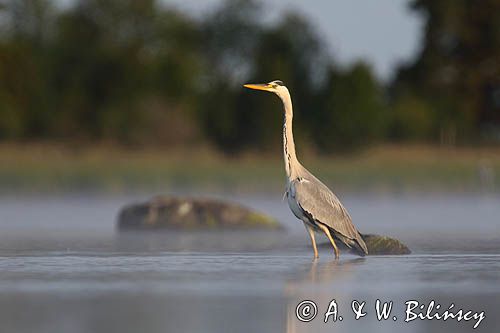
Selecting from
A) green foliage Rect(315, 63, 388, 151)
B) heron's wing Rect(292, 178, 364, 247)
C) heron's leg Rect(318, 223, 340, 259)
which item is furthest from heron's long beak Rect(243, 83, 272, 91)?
green foliage Rect(315, 63, 388, 151)

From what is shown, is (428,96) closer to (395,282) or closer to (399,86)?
(399,86)

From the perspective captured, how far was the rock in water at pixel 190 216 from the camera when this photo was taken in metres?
15.3

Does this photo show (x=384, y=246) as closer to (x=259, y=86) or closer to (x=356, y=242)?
(x=356, y=242)

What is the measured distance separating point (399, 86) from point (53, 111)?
1905 centimetres

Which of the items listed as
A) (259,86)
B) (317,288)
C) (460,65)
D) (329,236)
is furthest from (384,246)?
(460,65)

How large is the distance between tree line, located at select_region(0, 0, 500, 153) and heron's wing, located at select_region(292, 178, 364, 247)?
118 ft

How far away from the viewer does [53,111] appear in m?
59.2

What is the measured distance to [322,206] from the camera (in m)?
10.8

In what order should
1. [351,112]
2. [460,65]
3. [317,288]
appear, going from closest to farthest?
1. [317,288]
2. [351,112]
3. [460,65]

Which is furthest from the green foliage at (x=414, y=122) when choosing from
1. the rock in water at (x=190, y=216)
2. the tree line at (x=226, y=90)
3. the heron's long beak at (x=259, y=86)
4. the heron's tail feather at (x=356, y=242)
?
the heron's tail feather at (x=356, y=242)

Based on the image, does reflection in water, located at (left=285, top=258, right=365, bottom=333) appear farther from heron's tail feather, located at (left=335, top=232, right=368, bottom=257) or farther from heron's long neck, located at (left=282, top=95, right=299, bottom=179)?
heron's long neck, located at (left=282, top=95, right=299, bottom=179)

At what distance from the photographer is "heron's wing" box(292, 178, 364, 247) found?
10781mm

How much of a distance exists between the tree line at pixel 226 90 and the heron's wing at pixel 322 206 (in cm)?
3594

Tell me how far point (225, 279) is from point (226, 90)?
54941 mm
